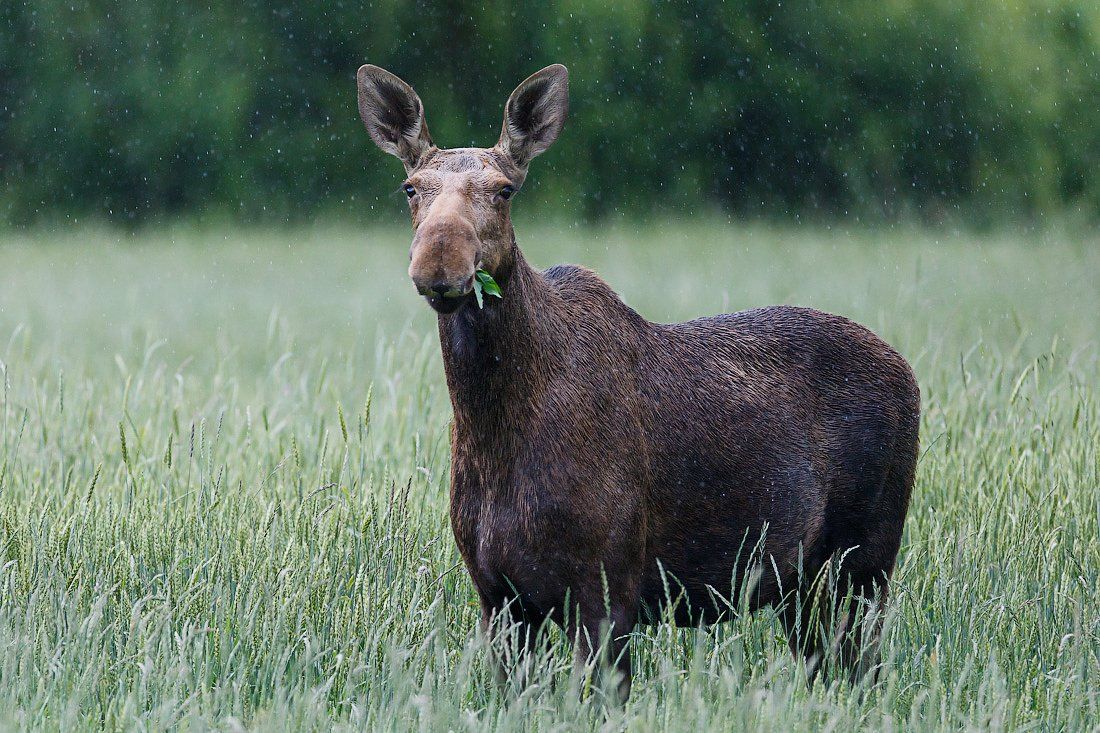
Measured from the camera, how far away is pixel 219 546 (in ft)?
15.5

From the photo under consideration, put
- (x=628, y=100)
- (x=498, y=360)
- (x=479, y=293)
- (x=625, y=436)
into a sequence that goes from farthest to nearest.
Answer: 1. (x=628, y=100)
2. (x=625, y=436)
3. (x=498, y=360)
4. (x=479, y=293)

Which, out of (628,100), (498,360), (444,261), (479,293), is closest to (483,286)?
(479,293)

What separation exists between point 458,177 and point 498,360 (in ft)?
1.80

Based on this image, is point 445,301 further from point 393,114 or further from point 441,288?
point 393,114

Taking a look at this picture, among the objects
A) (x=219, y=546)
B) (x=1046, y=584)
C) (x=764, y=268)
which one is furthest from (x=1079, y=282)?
(x=219, y=546)

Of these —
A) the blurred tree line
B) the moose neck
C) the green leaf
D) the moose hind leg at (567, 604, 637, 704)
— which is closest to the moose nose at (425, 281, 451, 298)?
the green leaf

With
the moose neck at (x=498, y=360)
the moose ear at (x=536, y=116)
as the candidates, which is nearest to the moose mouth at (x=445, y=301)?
the moose neck at (x=498, y=360)

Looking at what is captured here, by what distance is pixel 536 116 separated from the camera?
4066mm

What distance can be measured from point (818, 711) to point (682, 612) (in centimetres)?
77

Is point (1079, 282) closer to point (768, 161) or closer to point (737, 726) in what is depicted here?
point (768, 161)

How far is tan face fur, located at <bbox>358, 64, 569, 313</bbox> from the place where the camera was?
3283mm

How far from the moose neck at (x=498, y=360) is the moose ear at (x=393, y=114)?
22.3 inches

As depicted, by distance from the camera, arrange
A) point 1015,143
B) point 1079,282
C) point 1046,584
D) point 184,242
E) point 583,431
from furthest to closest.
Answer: point 1015,143 < point 184,242 < point 1079,282 < point 1046,584 < point 583,431

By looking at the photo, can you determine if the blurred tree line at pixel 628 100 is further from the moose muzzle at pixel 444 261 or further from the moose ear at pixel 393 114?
the moose muzzle at pixel 444 261
